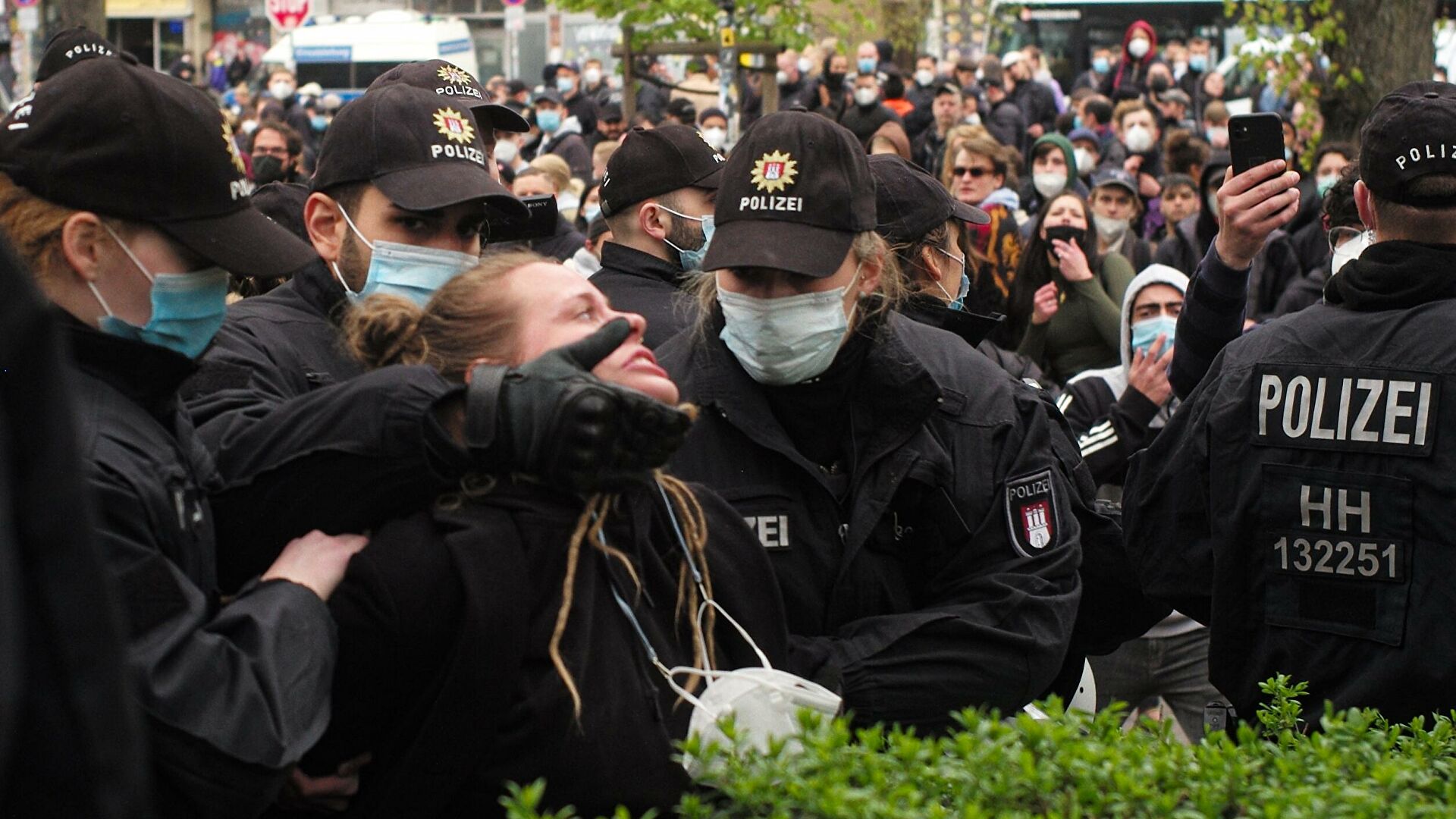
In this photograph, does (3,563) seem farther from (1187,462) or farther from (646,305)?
(646,305)

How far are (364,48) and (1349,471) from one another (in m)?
28.7

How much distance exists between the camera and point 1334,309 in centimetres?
398

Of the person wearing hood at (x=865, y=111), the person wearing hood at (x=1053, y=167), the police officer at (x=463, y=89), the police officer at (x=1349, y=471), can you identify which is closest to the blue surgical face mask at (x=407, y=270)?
the police officer at (x=463, y=89)

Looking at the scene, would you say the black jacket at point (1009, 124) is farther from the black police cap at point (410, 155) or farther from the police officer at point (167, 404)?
the police officer at point (167, 404)

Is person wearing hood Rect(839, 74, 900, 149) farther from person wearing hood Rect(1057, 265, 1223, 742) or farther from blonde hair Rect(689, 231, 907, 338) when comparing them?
blonde hair Rect(689, 231, 907, 338)

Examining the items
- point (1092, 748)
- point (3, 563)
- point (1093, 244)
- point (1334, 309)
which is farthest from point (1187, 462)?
point (1093, 244)

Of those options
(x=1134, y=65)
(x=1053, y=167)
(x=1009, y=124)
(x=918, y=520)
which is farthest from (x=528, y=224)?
(x=1134, y=65)

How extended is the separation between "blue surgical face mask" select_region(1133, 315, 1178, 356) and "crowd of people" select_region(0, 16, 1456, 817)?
1.00 ft

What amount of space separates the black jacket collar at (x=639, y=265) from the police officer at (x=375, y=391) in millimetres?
1669

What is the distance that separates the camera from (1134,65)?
66.3ft

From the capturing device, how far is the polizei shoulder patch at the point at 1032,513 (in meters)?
3.64

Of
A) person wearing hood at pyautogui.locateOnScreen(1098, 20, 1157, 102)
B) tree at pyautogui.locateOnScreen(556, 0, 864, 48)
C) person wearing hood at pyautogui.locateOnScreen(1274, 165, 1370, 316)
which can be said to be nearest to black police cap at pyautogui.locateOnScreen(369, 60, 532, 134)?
person wearing hood at pyautogui.locateOnScreen(1274, 165, 1370, 316)

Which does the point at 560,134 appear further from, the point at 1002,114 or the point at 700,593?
the point at 700,593

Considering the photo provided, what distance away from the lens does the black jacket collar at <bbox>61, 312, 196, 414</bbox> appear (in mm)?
2559
